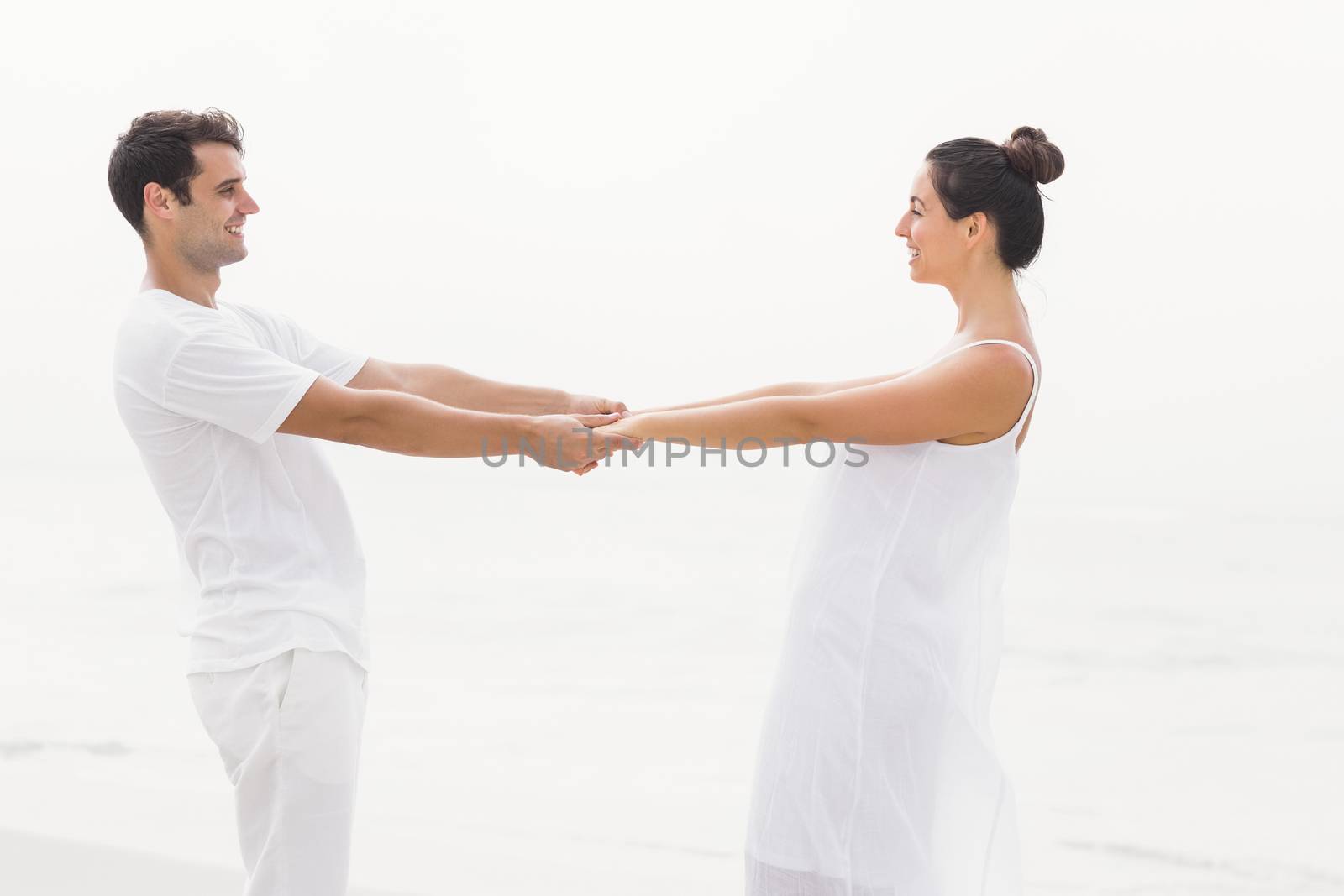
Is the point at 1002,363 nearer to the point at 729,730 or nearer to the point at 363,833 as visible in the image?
the point at 363,833

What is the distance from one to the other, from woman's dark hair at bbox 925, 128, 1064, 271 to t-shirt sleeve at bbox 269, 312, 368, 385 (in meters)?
1.19

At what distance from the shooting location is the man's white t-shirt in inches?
76.3

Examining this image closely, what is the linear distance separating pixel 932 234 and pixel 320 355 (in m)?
1.25

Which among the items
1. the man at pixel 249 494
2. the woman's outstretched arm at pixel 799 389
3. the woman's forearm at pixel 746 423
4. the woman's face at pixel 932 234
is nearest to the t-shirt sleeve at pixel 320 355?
the man at pixel 249 494

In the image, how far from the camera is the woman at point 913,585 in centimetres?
174

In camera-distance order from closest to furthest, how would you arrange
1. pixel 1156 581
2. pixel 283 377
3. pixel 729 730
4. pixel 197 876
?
pixel 283 377 < pixel 197 876 < pixel 729 730 < pixel 1156 581

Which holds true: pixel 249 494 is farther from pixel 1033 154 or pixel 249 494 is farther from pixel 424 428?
pixel 1033 154

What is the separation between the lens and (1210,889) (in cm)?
452

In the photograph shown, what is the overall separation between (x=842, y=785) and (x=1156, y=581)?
10278mm

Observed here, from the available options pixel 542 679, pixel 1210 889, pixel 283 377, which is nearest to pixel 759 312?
pixel 542 679

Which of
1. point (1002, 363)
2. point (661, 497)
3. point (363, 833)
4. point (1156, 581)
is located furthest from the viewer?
point (661, 497)

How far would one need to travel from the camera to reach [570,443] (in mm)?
2377

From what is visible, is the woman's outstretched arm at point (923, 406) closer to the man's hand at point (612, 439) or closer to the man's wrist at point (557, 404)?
the man's hand at point (612, 439)

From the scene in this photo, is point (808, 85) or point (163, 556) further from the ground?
point (808, 85)
